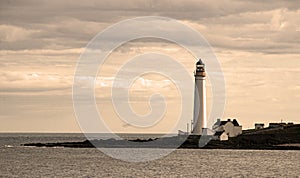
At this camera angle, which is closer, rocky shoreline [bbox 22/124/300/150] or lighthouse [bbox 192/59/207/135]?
lighthouse [bbox 192/59/207/135]

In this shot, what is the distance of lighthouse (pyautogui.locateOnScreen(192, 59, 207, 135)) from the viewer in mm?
113125

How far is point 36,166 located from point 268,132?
217ft

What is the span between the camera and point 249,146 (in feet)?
422

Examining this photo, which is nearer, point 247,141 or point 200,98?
point 200,98

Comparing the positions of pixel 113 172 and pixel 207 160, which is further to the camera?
pixel 207 160

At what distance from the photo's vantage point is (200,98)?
112812 millimetres

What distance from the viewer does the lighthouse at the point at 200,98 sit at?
113 m

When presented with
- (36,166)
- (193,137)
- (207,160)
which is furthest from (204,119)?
(36,166)

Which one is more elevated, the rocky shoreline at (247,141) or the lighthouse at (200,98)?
the lighthouse at (200,98)

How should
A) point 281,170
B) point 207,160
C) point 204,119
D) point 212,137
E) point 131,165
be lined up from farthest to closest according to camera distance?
point 212,137
point 204,119
point 207,160
point 131,165
point 281,170

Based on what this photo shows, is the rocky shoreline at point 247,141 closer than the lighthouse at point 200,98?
No

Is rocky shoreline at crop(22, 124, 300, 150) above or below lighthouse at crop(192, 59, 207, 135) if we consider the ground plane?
below

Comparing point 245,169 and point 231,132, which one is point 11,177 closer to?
point 245,169

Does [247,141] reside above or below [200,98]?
below
